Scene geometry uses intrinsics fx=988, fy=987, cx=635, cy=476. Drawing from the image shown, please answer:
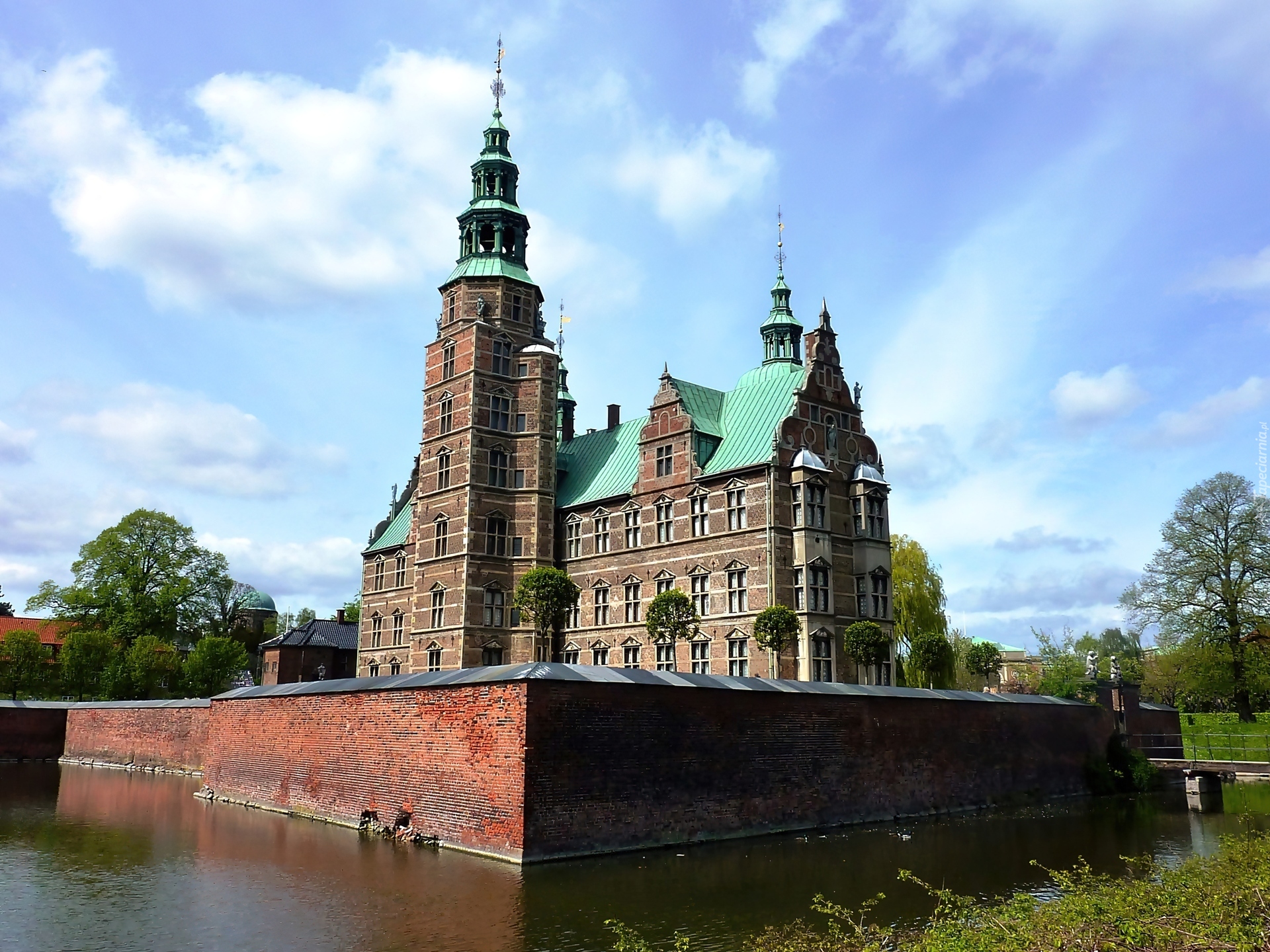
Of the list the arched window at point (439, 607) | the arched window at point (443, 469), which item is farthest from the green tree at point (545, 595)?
the arched window at point (443, 469)

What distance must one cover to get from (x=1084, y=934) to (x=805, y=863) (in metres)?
11.6

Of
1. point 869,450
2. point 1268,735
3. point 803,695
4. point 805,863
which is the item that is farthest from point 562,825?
point 1268,735

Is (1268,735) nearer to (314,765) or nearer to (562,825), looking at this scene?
(562,825)

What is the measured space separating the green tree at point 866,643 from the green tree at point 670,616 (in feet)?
19.3

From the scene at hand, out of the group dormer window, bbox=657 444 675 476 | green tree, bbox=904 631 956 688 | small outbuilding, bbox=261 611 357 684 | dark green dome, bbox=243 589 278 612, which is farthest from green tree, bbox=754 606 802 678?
dark green dome, bbox=243 589 278 612

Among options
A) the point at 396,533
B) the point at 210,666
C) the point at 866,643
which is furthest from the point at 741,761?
the point at 210,666

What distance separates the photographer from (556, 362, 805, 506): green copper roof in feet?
138

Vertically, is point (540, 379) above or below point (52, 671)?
above

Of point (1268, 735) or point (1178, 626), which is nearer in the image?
point (1268, 735)

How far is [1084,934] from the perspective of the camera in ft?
31.9

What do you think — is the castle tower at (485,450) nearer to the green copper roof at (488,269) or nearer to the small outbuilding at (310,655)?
the green copper roof at (488,269)

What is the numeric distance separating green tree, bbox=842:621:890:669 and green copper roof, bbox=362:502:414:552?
28.9 meters

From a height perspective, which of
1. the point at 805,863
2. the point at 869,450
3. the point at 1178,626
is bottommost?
the point at 805,863

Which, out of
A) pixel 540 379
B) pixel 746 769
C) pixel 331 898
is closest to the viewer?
A: pixel 331 898
